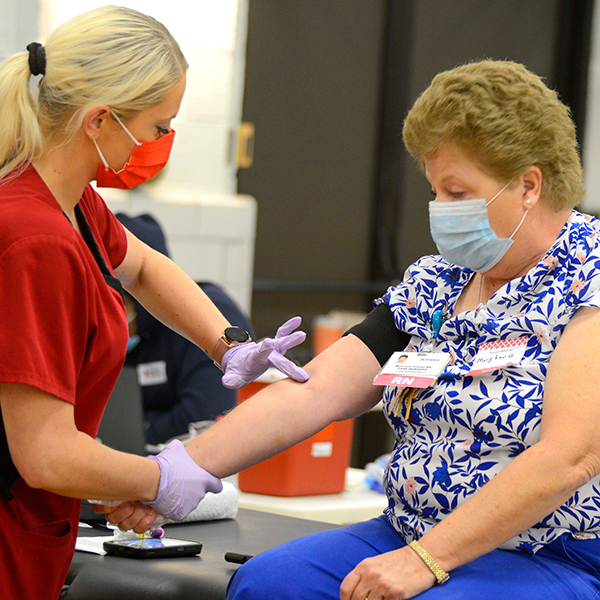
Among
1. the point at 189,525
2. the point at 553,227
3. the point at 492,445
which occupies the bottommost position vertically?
the point at 189,525

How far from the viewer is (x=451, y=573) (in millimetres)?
1394

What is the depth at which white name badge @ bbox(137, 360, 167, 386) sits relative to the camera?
3.12 meters

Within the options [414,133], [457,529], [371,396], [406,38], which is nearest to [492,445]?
[457,529]

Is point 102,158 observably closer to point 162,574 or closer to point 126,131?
point 126,131

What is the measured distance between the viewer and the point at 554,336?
57.4 inches

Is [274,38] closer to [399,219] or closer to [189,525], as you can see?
[399,219]

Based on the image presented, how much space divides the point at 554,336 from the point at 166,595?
0.83 meters

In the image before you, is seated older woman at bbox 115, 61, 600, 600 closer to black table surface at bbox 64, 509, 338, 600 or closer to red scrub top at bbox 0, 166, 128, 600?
black table surface at bbox 64, 509, 338, 600

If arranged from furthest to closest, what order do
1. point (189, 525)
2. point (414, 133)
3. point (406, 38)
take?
point (406, 38) < point (189, 525) < point (414, 133)

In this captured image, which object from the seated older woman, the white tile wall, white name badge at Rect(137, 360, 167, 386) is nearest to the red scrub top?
the seated older woman

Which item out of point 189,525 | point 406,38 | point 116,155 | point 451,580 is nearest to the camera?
point 451,580

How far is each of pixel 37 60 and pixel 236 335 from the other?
721mm

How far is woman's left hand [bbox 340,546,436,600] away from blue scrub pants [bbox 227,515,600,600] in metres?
A: 0.02

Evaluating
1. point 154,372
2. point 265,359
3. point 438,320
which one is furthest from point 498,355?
point 154,372
